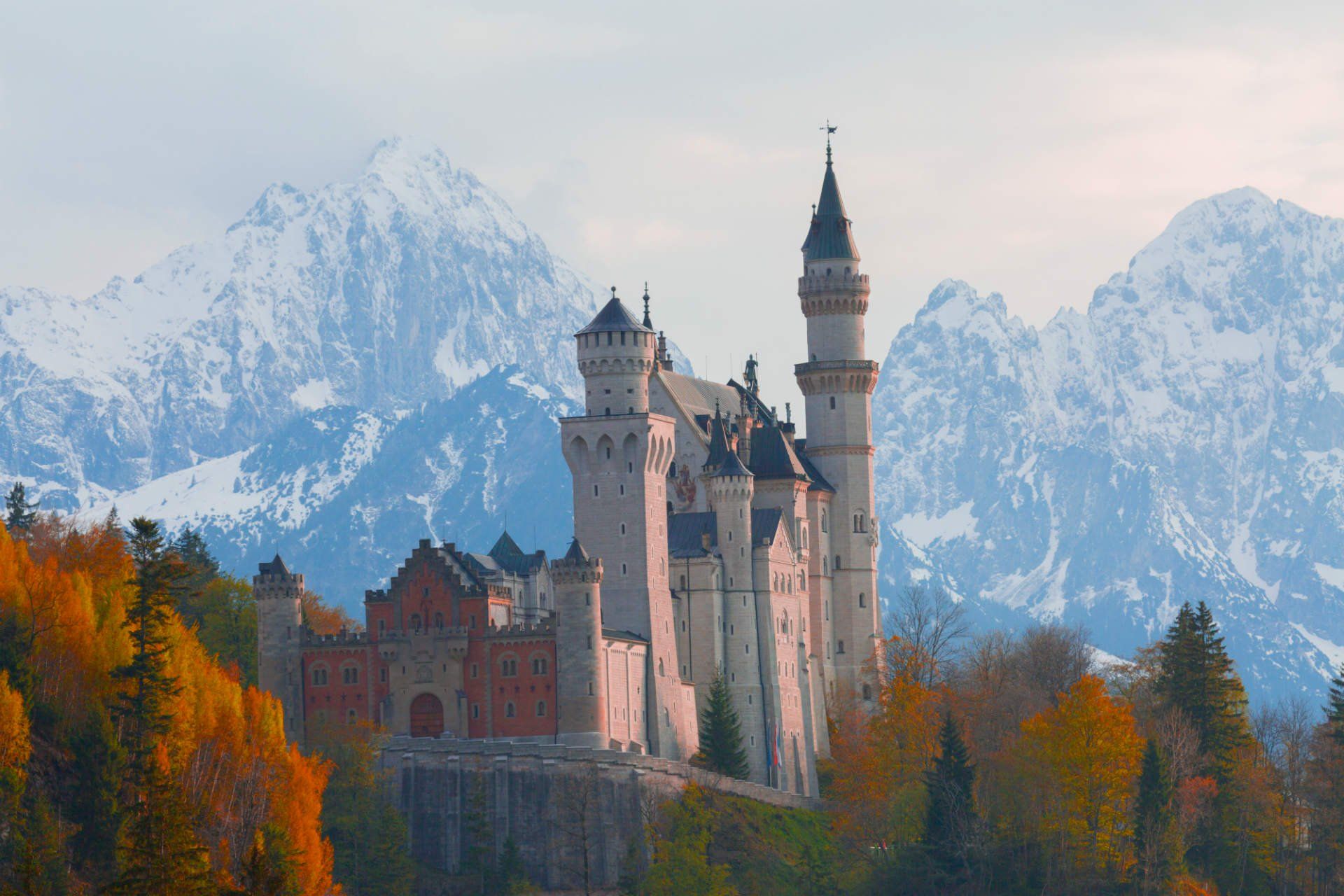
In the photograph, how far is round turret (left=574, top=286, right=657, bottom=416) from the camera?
140875 mm

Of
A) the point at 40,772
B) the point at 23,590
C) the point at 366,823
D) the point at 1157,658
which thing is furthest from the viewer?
the point at 1157,658

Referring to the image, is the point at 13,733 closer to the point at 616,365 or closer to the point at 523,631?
the point at 523,631

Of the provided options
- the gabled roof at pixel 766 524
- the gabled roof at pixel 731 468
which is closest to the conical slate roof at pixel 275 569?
the gabled roof at pixel 731 468

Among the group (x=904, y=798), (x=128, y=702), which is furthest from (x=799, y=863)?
(x=128, y=702)

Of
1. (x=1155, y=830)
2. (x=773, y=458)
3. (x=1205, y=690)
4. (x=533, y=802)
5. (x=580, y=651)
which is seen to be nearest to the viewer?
(x=1155, y=830)

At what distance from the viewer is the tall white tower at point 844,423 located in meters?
161

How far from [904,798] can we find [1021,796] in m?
6.74

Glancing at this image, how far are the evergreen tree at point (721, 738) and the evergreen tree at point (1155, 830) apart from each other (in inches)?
1085

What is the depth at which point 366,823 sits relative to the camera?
124 metres

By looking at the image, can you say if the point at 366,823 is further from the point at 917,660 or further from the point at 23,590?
the point at 917,660

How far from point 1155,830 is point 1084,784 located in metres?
4.29

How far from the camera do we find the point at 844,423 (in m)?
162

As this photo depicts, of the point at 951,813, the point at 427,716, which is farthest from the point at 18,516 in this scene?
the point at 951,813

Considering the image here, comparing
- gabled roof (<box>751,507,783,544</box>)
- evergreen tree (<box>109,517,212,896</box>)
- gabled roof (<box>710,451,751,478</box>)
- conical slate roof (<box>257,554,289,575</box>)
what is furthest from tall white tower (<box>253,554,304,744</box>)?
gabled roof (<box>751,507,783,544</box>)
